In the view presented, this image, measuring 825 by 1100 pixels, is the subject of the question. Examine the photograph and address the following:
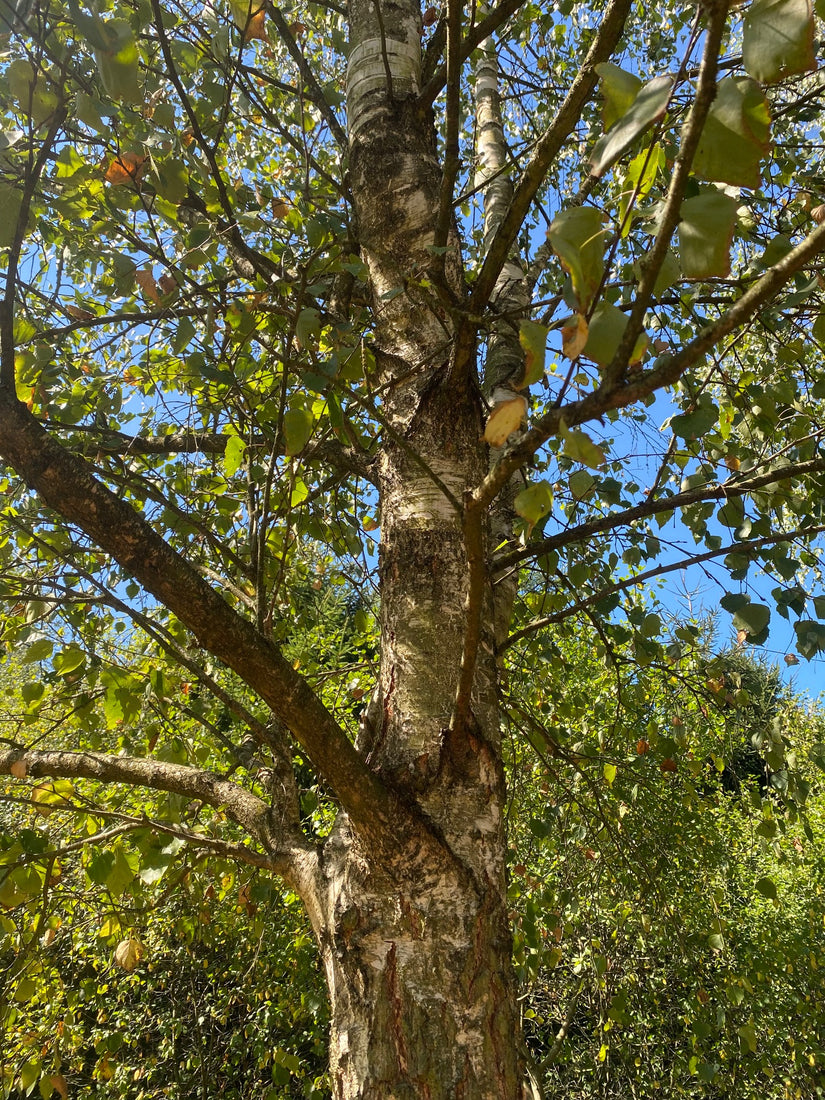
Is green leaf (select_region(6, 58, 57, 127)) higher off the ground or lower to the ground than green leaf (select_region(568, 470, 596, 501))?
higher

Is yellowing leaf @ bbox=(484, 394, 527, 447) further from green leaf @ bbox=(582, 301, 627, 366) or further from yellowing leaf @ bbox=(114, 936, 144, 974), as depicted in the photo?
yellowing leaf @ bbox=(114, 936, 144, 974)

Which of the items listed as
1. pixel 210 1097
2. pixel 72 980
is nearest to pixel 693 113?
pixel 210 1097

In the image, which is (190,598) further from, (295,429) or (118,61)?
(118,61)

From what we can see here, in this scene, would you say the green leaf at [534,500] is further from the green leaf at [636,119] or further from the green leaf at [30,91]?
the green leaf at [30,91]

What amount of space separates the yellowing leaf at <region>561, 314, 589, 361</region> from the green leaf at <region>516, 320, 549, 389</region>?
38 millimetres

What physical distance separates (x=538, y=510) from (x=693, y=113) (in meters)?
0.33

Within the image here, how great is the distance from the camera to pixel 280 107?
11.5ft

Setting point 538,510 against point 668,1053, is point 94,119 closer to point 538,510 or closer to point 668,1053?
point 538,510

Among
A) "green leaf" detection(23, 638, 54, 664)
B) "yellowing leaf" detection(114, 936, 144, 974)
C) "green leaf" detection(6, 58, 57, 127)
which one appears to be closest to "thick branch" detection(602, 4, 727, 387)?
"green leaf" detection(6, 58, 57, 127)

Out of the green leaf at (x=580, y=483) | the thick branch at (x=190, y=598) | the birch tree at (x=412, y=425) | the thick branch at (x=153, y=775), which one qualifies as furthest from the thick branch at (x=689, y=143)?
the thick branch at (x=153, y=775)

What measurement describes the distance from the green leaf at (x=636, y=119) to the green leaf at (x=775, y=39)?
0.05 m

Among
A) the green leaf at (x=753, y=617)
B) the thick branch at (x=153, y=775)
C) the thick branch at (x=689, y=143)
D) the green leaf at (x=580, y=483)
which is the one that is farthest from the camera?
the thick branch at (x=153, y=775)

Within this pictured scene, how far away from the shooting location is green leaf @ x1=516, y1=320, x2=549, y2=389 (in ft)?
1.80

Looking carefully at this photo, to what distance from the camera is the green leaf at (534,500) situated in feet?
2.15
